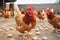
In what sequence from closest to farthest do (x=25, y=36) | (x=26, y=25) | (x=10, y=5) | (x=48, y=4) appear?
(x=26, y=25) < (x=25, y=36) < (x=10, y=5) < (x=48, y=4)

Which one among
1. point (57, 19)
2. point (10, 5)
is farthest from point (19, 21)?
point (10, 5)

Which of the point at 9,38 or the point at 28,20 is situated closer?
the point at 28,20

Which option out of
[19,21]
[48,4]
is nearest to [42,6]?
[48,4]

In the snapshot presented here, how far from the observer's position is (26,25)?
162 cm

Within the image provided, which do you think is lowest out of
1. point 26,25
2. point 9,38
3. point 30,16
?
point 9,38

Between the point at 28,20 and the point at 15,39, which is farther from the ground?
the point at 28,20

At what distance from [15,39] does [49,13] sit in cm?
79

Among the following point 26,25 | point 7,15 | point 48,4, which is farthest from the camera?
point 48,4

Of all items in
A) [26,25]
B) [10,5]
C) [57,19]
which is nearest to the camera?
[26,25]

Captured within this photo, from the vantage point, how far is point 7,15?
3551 mm

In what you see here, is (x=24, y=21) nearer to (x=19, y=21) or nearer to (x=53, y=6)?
(x=19, y=21)

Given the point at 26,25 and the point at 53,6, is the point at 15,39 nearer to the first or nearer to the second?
the point at 26,25

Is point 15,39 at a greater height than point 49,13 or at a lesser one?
lesser

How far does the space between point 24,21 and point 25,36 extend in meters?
0.21
